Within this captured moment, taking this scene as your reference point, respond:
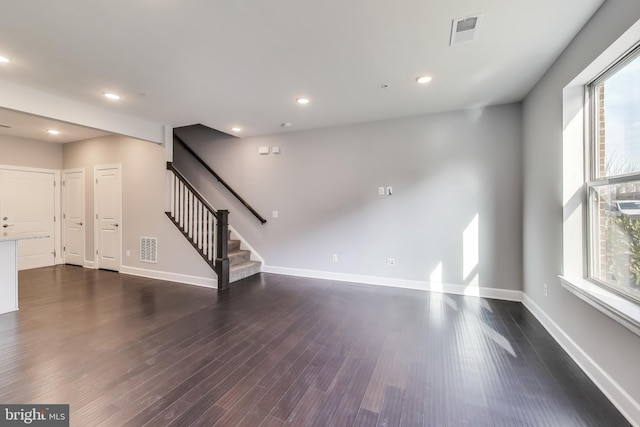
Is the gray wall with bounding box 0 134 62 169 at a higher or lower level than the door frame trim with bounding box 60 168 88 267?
higher

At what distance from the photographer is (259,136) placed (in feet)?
17.0

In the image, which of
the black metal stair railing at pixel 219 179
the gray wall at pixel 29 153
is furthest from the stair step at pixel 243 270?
the gray wall at pixel 29 153

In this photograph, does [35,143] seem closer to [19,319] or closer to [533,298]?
[19,319]

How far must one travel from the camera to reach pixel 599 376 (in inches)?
74.4

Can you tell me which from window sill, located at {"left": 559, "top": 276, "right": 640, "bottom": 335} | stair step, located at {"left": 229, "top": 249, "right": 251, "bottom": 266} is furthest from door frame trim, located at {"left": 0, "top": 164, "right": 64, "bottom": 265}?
window sill, located at {"left": 559, "top": 276, "right": 640, "bottom": 335}

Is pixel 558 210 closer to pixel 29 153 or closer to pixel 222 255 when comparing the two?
pixel 222 255

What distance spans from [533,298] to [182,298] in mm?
4553

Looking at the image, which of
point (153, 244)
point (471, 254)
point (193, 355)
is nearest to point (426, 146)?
point (471, 254)

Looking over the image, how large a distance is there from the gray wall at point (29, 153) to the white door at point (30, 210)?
0.63 feet

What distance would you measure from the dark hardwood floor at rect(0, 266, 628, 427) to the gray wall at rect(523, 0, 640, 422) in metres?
0.25

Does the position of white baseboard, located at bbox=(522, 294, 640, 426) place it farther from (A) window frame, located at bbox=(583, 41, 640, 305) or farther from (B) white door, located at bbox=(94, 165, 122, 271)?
(B) white door, located at bbox=(94, 165, 122, 271)

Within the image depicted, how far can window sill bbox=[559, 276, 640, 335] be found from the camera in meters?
1.57

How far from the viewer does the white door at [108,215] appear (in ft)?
17.3

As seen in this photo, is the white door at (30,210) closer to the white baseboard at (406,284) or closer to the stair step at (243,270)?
the stair step at (243,270)
